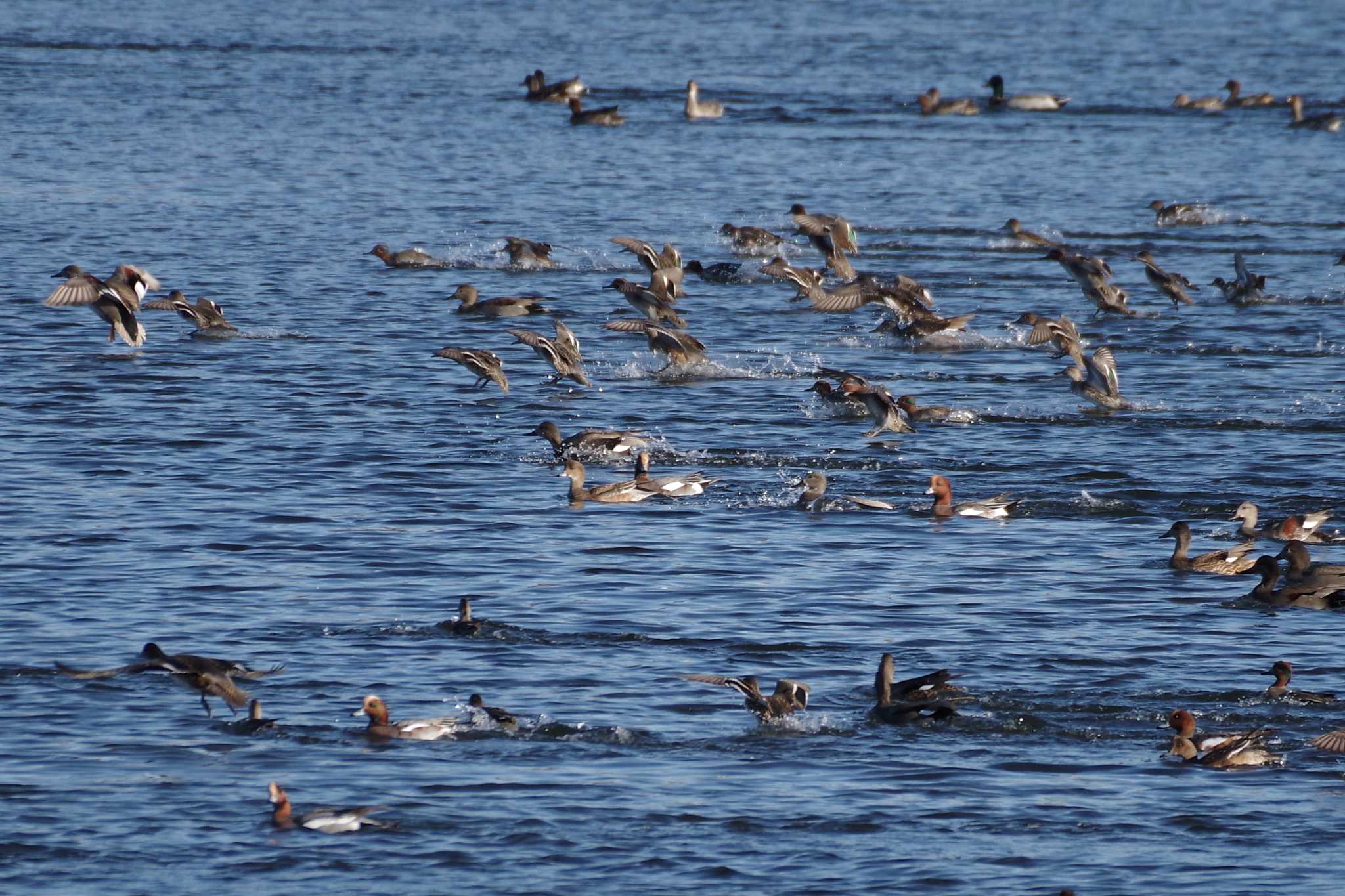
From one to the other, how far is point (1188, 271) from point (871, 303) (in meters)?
5.51

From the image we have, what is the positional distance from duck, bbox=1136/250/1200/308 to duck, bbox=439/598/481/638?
52.5 ft

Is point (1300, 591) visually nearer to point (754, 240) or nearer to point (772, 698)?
point (772, 698)

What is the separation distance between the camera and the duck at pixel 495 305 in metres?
28.0

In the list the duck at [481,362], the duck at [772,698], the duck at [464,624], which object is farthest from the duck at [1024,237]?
the duck at [772,698]

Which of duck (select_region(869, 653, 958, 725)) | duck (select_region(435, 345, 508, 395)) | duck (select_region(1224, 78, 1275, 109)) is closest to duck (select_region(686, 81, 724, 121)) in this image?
duck (select_region(1224, 78, 1275, 109))

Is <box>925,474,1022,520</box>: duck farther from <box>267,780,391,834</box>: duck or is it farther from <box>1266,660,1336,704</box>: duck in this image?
<box>267,780,391,834</box>: duck

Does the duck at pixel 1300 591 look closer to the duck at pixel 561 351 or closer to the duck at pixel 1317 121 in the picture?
the duck at pixel 561 351

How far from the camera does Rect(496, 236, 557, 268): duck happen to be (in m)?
31.4

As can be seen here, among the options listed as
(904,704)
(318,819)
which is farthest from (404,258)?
(318,819)

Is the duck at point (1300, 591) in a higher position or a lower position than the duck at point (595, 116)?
lower

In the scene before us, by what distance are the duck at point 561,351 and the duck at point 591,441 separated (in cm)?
268

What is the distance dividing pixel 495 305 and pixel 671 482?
9115mm

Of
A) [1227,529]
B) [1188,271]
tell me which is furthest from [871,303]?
[1227,529]

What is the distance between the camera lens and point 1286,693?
13695 millimetres
